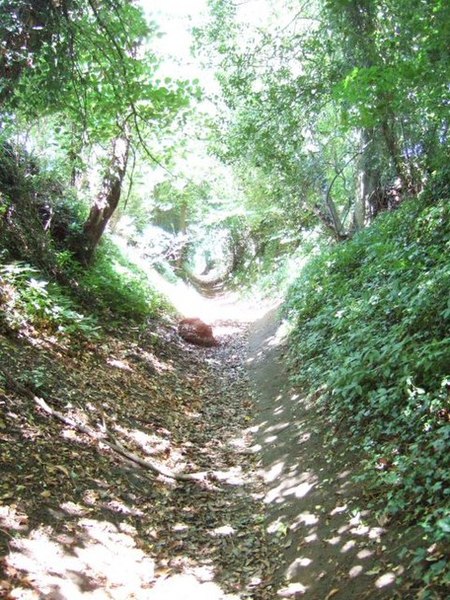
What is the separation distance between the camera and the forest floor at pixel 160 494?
3584 millimetres

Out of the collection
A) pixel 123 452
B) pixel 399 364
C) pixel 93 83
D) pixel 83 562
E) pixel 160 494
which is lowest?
pixel 83 562

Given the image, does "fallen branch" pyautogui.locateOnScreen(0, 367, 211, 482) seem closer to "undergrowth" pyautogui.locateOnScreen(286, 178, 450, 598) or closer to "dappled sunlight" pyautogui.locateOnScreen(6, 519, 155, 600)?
"dappled sunlight" pyautogui.locateOnScreen(6, 519, 155, 600)

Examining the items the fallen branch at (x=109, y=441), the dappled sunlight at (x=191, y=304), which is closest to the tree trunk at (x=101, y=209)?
the dappled sunlight at (x=191, y=304)

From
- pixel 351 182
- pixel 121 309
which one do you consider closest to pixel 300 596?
pixel 121 309

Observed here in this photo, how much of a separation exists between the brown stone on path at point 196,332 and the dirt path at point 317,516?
5.20 m

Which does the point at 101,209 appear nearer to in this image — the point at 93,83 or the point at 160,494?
the point at 93,83

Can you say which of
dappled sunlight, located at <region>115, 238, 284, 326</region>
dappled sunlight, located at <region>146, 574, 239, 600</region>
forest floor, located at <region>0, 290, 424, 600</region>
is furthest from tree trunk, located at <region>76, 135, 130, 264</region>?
dappled sunlight, located at <region>146, 574, 239, 600</region>

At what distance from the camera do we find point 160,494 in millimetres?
5164

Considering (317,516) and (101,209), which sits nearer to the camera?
(317,516)

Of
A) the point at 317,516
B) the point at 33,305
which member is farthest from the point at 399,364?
the point at 33,305

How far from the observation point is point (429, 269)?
6.38 metres

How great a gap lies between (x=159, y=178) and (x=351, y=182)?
7.91m

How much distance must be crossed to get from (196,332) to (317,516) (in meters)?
8.56

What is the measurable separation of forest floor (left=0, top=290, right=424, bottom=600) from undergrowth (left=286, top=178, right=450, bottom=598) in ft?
1.06
